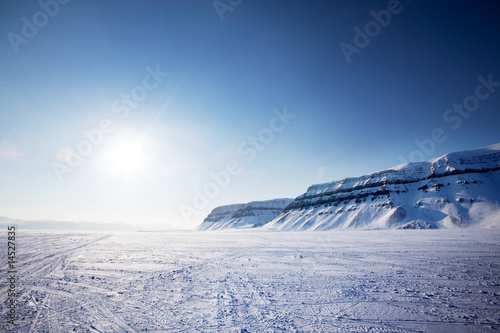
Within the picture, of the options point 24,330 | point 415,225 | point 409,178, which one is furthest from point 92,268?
point 409,178

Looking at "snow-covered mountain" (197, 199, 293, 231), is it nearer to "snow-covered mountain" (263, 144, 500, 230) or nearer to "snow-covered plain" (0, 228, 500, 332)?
"snow-covered mountain" (263, 144, 500, 230)

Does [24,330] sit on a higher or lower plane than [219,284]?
higher

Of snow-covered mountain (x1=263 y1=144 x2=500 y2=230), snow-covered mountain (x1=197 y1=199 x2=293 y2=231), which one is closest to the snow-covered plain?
snow-covered mountain (x1=263 y1=144 x2=500 y2=230)

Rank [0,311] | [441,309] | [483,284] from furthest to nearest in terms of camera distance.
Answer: [483,284], [0,311], [441,309]

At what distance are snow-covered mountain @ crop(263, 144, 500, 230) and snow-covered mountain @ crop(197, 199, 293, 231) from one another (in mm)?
55422

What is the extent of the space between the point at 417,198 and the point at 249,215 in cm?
11243

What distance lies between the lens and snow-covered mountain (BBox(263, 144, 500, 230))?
6300cm

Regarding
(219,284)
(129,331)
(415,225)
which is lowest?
(415,225)

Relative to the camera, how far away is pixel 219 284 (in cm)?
954

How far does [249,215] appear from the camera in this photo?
164750mm

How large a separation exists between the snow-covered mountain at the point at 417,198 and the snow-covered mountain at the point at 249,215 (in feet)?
182

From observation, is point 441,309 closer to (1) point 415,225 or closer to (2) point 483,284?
(2) point 483,284

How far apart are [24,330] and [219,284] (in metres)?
6.31

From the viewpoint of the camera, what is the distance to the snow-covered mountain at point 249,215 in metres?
157
